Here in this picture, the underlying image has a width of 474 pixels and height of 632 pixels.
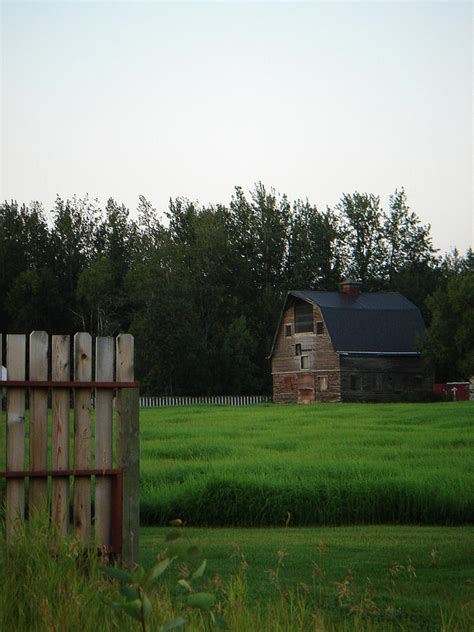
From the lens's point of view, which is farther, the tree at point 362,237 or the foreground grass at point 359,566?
the tree at point 362,237

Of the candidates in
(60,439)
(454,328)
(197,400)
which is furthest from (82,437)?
(197,400)

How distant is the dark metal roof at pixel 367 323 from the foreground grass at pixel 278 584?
174ft

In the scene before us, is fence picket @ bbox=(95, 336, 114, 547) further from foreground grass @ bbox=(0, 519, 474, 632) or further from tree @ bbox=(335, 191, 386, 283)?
tree @ bbox=(335, 191, 386, 283)

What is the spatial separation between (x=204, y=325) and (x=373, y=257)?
23370mm

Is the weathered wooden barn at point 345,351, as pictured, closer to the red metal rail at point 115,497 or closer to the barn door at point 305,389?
the barn door at point 305,389

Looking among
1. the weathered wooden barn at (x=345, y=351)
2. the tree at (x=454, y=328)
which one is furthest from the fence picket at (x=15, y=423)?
the weathered wooden barn at (x=345, y=351)

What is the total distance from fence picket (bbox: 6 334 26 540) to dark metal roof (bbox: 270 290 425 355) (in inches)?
2255

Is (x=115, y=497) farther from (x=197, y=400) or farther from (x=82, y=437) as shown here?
(x=197, y=400)

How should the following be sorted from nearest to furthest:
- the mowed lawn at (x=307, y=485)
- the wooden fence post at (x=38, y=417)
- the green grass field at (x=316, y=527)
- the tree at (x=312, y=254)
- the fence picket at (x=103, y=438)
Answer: the green grass field at (x=316, y=527)
the wooden fence post at (x=38, y=417)
the fence picket at (x=103, y=438)
the mowed lawn at (x=307, y=485)
the tree at (x=312, y=254)

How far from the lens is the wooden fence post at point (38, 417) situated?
795 cm

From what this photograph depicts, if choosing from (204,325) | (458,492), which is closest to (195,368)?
(204,325)

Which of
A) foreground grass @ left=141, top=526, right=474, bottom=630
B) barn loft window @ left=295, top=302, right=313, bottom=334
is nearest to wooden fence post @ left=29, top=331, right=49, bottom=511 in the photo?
foreground grass @ left=141, top=526, right=474, bottom=630

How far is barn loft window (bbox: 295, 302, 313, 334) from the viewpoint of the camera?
6788 centimetres

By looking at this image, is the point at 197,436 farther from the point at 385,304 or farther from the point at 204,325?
the point at 204,325
